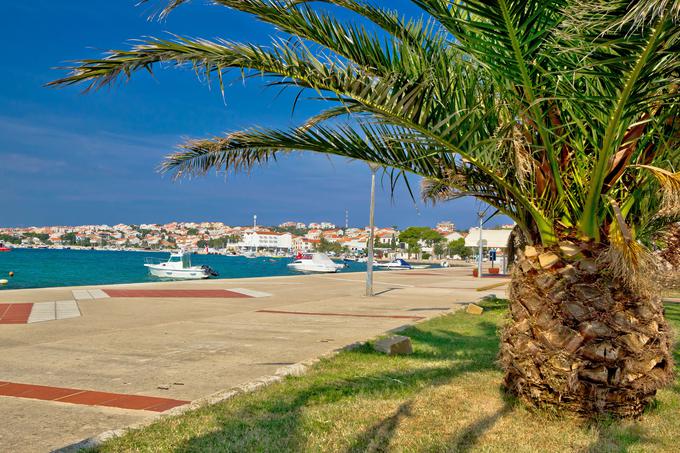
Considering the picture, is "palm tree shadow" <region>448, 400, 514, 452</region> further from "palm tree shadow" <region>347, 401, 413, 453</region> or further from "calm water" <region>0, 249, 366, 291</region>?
"calm water" <region>0, 249, 366, 291</region>

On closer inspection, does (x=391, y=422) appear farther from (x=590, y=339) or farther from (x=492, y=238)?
(x=492, y=238)

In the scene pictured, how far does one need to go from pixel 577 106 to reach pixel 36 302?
13.8 metres

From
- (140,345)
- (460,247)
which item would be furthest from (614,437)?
(460,247)

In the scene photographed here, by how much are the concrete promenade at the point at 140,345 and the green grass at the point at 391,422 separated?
633 millimetres

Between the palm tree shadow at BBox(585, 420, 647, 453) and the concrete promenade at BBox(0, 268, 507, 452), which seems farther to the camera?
the concrete promenade at BBox(0, 268, 507, 452)

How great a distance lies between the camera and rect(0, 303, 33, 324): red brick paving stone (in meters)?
10.9

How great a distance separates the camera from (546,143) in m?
4.55

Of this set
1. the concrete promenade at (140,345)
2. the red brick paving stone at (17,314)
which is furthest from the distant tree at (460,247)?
the red brick paving stone at (17,314)

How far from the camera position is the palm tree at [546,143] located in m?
4.30

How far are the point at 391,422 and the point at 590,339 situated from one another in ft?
5.45

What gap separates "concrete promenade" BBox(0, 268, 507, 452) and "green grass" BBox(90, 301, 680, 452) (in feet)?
2.08

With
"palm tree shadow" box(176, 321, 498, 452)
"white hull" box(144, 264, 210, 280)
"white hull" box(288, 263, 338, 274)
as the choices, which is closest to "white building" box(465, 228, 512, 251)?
"white hull" box(288, 263, 338, 274)

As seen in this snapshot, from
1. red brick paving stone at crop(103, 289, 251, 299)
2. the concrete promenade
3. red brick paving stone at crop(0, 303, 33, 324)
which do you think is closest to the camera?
the concrete promenade

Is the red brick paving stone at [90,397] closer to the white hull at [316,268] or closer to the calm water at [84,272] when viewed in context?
the calm water at [84,272]
